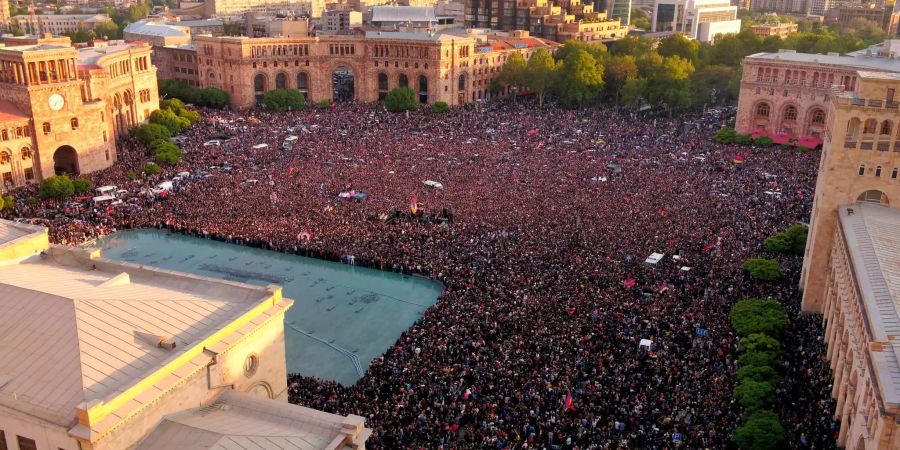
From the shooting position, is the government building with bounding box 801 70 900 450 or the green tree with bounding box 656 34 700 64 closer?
the government building with bounding box 801 70 900 450

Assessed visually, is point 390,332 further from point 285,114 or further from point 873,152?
point 285,114

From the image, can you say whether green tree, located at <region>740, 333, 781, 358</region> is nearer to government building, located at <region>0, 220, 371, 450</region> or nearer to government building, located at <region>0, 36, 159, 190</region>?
government building, located at <region>0, 220, 371, 450</region>

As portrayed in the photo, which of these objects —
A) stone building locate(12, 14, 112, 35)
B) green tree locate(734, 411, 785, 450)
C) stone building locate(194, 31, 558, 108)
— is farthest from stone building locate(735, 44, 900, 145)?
stone building locate(12, 14, 112, 35)

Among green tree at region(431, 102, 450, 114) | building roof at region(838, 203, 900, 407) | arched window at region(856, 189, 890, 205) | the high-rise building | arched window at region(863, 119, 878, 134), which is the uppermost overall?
the high-rise building

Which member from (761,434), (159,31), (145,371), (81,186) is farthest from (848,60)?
(159,31)

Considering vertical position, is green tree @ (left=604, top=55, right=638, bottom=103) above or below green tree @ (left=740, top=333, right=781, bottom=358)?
above

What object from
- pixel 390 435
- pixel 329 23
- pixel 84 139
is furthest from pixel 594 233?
pixel 329 23
